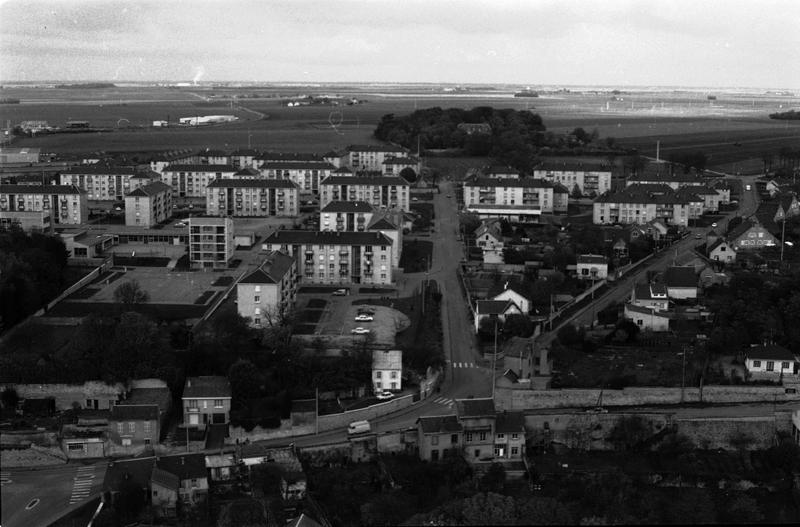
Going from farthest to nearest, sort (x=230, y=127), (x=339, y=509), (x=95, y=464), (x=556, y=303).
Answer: (x=230, y=127)
(x=556, y=303)
(x=95, y=464)
(x=339, y=509)

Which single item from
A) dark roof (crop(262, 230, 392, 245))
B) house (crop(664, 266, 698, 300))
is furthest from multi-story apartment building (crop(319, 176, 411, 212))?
house (crop(664, 266, 698, 300))

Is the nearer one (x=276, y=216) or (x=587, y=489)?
(x=587, y=489)

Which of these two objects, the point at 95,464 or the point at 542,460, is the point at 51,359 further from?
the point at 542,460

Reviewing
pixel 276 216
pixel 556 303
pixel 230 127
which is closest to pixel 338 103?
pixel 230 127

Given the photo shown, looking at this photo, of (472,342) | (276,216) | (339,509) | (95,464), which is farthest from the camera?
(276,216)

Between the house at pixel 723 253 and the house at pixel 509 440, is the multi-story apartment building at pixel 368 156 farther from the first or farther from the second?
the house at pixel 509 440

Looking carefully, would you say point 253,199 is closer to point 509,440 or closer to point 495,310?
point 495,310

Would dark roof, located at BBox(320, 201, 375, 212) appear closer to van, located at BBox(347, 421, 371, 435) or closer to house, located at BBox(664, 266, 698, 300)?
house, located at BBox(664, 266, 698, 300)
